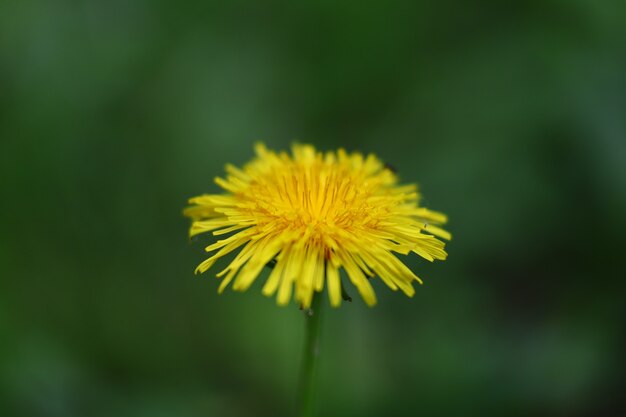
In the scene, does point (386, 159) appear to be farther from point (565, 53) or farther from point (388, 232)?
point (388, 232)

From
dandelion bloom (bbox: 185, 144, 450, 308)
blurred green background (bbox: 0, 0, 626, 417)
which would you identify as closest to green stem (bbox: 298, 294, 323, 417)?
dandelion bloom (bbox: 185, 144, 450, 308)

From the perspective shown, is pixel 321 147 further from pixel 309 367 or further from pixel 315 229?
pixel 309 367

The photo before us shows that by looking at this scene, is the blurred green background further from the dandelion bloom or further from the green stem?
the dandelion bloom

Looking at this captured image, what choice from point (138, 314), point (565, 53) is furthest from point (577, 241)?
point (138, 314)

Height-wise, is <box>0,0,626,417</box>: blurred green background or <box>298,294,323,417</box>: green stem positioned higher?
<box>0,0,626,417</box>: blurred green background

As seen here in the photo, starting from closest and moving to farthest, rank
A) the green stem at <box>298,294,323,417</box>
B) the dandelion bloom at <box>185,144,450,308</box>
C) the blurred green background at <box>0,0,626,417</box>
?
the dandelion bloom at <box>185,144,450,308</box> < the green stem at <box>298,294,323,417</box> < the blurred green background at <box>0,0,626,417</box>

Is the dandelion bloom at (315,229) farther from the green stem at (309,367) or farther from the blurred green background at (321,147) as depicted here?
the blurred green background at (321,147)
